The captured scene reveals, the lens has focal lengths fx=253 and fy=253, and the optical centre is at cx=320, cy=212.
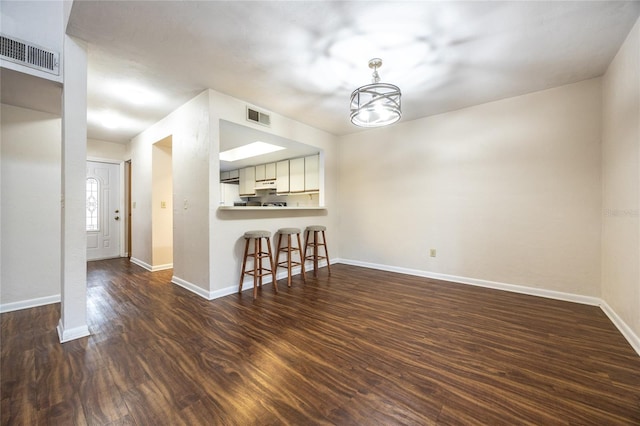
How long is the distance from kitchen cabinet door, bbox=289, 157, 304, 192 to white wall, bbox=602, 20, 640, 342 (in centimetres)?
439

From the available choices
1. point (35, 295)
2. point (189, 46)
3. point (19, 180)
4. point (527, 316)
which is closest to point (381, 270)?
point (527, 316)

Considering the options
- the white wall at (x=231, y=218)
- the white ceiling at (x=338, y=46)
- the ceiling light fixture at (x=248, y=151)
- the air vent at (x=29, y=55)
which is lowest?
the white wall at (x=231, y=218)

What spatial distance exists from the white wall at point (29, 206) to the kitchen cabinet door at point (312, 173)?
12.1ft

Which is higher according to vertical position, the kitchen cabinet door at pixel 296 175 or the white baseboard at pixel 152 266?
the kitchen cabinet door at pixel 296 175

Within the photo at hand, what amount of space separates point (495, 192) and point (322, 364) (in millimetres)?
3054

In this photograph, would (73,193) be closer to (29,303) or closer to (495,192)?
(29,303)

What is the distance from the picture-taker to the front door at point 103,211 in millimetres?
4930

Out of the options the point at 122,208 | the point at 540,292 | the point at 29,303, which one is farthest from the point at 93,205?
the point at 540,292

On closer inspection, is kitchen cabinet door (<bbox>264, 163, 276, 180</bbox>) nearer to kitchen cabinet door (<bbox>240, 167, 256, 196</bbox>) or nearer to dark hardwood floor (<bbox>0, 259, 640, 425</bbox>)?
kitchen cabinet door (<bbox>240, 167, 256, 196</bbox>)

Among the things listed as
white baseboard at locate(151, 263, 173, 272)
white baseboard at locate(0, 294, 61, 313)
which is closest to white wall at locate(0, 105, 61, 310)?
white baseboard at locate(0, 294, 61, 313)

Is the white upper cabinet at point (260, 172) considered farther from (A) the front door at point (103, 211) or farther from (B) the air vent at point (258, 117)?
A: (B) the air vent at point (258, 117)

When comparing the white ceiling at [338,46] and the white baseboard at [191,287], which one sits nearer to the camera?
the white ceiling at [338,46]

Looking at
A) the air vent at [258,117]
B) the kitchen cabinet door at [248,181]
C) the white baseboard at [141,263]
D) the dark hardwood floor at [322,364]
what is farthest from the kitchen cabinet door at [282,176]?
the dark hardwood floor at [322,364]

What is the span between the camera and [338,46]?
2.16 metres
